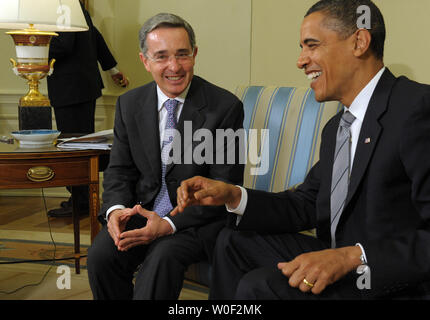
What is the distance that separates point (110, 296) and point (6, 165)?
745 millimetres

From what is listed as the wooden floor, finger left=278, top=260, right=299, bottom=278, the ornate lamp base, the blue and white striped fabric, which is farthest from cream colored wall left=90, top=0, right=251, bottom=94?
finger left=278, top=260, right=299, bottom=278

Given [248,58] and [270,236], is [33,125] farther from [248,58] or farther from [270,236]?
[248,58]

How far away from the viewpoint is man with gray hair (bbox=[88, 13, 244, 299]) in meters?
1.94

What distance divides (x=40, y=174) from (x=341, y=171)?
1325 millimetres

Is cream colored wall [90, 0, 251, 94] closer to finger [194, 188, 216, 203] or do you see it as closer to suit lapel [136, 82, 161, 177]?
suit lapel [136, 82, 161, 177]

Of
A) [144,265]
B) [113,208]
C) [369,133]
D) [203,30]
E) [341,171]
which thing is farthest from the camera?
[203,30]

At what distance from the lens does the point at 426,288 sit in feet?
4.46

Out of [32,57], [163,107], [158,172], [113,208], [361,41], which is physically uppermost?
[361,41]

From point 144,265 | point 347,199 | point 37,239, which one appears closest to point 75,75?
point 37,239

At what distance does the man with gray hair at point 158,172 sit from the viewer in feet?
6.35

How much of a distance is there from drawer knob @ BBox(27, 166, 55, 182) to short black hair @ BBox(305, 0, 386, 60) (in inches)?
53.3

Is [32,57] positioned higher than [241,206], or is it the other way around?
[32,57]

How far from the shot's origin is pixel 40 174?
2301 mm

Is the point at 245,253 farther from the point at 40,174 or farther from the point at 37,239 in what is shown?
the point at 37,239
